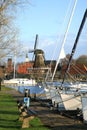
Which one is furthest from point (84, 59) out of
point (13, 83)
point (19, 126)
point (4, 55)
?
point (19, 126)

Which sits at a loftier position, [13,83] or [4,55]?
[4,55]

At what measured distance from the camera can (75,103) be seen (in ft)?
96.7

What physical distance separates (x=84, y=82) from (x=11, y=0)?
29.9 ft

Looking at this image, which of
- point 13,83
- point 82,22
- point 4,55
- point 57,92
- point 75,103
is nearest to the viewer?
point 75,103

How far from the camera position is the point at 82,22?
35.0m

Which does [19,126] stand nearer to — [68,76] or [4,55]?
[68,76]

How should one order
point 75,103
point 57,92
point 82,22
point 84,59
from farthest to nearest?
point 84,59
point 82,22
point 57,92
point 75,103

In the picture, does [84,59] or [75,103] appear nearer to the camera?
[75,103]

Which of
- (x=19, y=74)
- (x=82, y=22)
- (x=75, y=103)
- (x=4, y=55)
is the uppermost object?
(x=82, y=22)

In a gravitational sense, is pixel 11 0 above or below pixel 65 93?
above

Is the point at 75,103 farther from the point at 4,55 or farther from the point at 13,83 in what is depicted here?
the point at 13,83

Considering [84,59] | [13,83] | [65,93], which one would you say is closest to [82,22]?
[65,93]

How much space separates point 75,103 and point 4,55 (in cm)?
1195

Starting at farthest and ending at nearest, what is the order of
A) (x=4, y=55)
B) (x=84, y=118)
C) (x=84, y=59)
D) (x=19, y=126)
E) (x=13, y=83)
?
(x=84, y=59)
(x=13, y=83)
(x=4, y=55)
(x=84, y=118)
(x=19, y=126)
